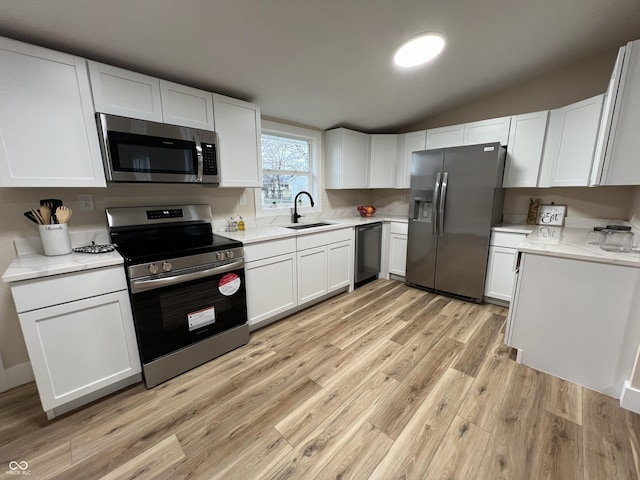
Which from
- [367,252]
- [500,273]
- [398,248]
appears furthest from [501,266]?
[367,252]

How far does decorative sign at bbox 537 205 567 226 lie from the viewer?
9.16 ft

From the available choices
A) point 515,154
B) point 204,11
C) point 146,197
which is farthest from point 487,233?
point 146,197

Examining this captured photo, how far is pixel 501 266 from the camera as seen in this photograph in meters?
2.74

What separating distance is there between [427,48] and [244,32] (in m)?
1.53

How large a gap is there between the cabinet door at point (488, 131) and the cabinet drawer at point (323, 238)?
1808 millimetres

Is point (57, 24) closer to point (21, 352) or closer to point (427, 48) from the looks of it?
point (21, 352)

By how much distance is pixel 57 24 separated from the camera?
1383 millimetres

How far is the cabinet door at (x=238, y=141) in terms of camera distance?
219 cm

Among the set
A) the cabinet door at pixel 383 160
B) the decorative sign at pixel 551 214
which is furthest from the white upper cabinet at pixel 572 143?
the cabinet door at pixel 383 160

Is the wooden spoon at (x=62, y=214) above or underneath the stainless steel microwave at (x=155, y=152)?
underneath

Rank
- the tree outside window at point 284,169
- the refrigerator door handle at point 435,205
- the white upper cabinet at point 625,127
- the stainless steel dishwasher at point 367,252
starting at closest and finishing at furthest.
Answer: the white upper cabinet at point 625,127
the refrigerator door handle at point 435,205
the tree outside window at point 284,169
the stainless steel dishwasher at point 367,252

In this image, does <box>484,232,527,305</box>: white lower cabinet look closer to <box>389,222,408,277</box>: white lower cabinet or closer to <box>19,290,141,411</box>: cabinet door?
<box>389,222,408,277</box>: white lower cabinet

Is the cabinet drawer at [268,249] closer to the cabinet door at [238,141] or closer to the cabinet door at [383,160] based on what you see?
the cabinet door at [238,141]

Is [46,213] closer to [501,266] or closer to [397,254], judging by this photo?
[397,254]
